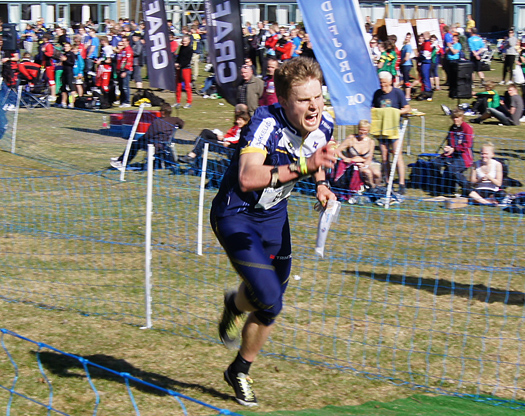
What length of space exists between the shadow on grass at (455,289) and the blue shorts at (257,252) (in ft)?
10.0

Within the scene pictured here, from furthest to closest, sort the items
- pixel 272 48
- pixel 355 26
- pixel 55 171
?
pixel 272 48 < pixel 55 171 < pixel 355 26

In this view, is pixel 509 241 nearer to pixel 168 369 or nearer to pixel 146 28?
pixel 168 369

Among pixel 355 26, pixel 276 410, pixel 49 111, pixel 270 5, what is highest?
pixel 270 5

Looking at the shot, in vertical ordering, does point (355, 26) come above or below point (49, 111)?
above

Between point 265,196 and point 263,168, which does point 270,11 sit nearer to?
point 265,196

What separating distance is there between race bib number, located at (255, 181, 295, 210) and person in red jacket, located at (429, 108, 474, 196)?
23.5 feet

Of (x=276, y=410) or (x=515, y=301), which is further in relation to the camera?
(x=515, y=301)

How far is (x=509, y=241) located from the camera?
28.4 ft

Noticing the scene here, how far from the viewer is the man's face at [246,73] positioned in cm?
1248

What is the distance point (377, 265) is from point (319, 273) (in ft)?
2.59

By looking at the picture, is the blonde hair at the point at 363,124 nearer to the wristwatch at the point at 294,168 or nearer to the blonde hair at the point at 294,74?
the blonde hair at the point at 294,74

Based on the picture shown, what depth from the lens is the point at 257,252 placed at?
4047 mm

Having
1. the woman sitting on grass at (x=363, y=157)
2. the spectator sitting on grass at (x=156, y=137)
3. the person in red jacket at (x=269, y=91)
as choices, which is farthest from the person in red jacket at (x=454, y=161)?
the spectator sitting on grass at (x=156, y=137)

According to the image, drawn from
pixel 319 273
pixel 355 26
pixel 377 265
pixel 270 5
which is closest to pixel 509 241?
pixel 377 265
